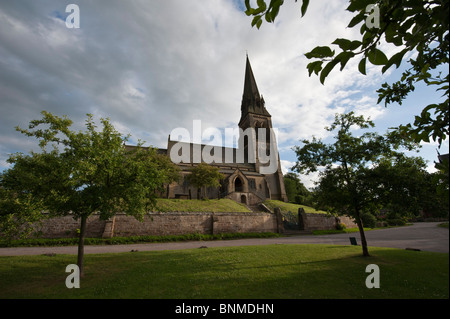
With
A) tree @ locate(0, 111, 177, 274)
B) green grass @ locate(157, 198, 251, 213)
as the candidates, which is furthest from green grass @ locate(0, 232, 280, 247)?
tree @ locate(0, 111, 177, 274)

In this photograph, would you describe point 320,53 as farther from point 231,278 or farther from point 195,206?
point 195,206

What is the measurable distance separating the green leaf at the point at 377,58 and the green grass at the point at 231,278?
16.7 ft

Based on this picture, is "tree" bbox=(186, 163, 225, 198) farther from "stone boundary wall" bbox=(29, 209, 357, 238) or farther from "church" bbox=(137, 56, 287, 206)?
"stone boundary wall" bbox=(29, 209, 357, 238)

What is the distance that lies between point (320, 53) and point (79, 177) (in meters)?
9.37

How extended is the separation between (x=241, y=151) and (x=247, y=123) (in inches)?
340

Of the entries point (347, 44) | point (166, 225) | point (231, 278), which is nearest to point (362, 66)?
point (347, 44)

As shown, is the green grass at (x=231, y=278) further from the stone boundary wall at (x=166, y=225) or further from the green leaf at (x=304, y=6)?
the stone boundary wall at (x=166, y=225)

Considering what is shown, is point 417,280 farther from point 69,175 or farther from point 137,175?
point 69,175

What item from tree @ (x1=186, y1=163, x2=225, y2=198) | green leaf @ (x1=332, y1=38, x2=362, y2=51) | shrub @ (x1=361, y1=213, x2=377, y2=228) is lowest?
shrub @ (x1=361, y1=213, x2=377, y2=228)

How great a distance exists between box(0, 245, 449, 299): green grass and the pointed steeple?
56878 millimetres

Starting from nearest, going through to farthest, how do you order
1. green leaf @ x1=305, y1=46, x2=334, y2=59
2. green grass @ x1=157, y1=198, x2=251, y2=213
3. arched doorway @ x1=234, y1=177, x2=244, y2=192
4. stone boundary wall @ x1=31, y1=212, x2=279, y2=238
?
green leaf @ x1=305, y1=46, x2=334, y2=59, stone boundary wall @ x1=31, y1=212, x2=279, y2=238, green grass @ x1=157, y1=198, x2=251, y2=213, arched doorway @ x1=234, y1=177, x2=244, y2=192

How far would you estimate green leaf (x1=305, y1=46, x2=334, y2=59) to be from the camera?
7.19ft

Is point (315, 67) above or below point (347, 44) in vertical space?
below

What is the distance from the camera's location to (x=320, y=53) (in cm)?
223
